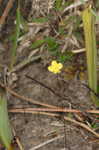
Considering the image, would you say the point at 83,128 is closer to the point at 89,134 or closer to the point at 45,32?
the point at 89,134

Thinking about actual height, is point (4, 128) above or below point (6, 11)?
below

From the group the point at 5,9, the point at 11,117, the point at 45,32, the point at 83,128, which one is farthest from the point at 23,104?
the point at 5,9

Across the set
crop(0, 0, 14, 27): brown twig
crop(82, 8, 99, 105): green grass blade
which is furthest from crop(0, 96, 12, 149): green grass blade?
crop(0, 0, 14, 27): brown twig

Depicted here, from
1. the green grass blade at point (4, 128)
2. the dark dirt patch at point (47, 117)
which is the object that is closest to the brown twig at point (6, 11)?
the dark dirt patch at point (47, 117)

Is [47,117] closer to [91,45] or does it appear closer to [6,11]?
[91,45]

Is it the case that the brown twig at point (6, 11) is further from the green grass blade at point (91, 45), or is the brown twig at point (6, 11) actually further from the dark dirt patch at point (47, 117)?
the green grass blade at point (91, 45)

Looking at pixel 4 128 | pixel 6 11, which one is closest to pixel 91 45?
pixel 4 128

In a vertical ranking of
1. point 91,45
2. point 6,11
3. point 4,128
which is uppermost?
point 6,11

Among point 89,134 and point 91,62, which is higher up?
point 91,62
